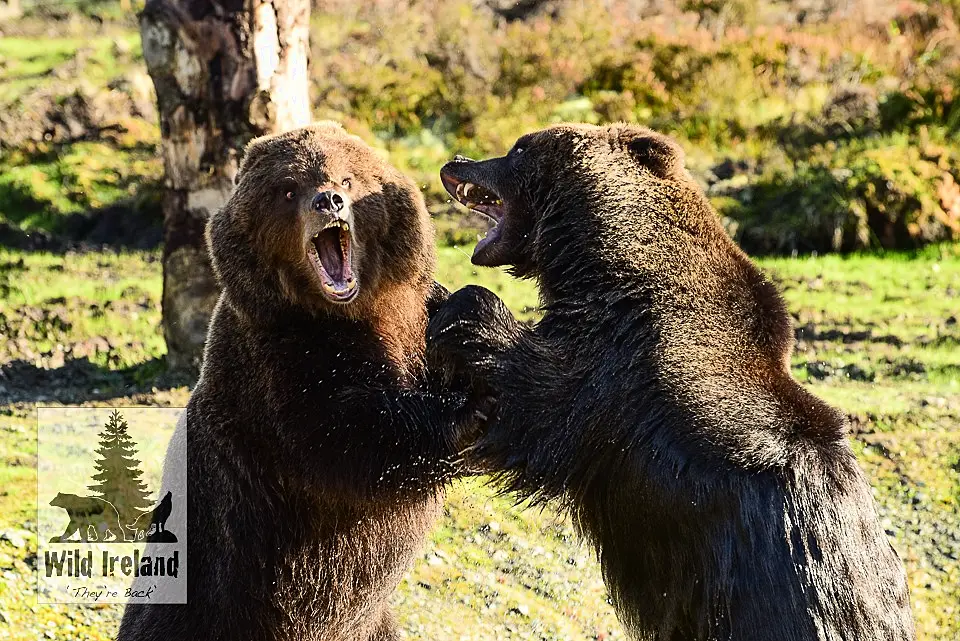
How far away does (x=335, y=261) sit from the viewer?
189 inches

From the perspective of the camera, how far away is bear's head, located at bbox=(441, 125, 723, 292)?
4.75 metres

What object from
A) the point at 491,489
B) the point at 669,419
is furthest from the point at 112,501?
the point at 669,419

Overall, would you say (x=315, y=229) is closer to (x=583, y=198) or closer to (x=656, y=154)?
(x=583, y=198)

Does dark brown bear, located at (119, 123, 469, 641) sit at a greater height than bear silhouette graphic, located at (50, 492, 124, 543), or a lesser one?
greater

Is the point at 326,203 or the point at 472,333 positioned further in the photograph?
the point at 472,333

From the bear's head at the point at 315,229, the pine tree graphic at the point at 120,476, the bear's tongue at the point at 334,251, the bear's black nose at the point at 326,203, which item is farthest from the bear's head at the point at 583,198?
the pine tree graphic at the point at 120,476

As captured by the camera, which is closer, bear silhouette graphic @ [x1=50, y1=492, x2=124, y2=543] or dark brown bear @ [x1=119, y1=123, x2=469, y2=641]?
dark brown bear @ [x1=119, y1=123, x2=469, y2=641]

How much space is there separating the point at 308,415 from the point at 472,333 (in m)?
0.72

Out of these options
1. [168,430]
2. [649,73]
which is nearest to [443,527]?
[168,430]

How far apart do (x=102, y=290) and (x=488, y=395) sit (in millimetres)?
7760

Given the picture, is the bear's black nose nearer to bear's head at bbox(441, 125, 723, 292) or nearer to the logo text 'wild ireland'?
bear's head at bbox(441, 125, 723, 292)

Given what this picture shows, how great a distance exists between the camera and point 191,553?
4730mm

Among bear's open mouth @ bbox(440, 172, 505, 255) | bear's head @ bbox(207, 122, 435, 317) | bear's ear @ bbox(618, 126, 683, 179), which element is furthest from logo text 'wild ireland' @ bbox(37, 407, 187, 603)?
bear's ear @ bbox(618, 126, 683, 179)

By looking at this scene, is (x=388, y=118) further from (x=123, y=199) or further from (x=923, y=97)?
(x=923, y=97)
